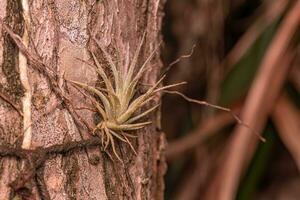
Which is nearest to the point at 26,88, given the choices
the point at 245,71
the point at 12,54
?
the point at 12,54

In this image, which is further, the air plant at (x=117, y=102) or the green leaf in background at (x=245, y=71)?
the green leaf in background at (x=245, y=71)

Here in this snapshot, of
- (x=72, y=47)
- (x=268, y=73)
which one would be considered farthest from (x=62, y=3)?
(x=268, y=73)

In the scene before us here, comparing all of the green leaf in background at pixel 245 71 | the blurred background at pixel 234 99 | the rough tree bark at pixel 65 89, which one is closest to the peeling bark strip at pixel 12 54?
the rough tree bark at pixel 65 89

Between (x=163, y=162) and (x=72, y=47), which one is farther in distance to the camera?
(x=163, y=162)

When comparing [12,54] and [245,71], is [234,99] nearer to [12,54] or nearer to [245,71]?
[245,71]

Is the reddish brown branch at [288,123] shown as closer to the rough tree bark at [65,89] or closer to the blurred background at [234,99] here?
the blurred background at [234,99]

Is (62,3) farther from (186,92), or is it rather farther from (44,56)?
(186,92)
